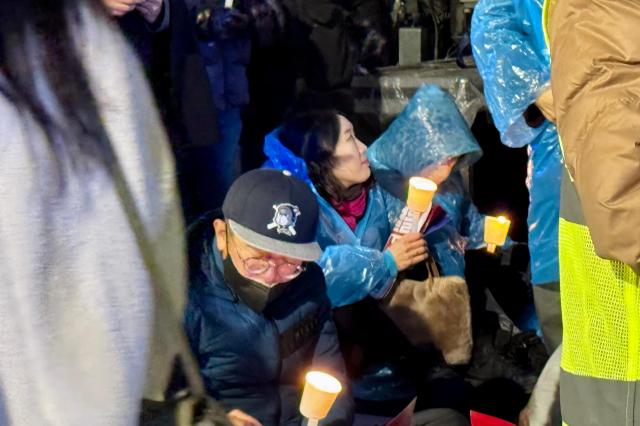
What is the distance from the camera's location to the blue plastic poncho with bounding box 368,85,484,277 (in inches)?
129

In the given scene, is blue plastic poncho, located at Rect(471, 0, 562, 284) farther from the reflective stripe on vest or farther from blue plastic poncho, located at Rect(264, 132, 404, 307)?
the reflective stripe on vest

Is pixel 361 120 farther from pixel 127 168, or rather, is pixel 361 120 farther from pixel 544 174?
pixel 127 168

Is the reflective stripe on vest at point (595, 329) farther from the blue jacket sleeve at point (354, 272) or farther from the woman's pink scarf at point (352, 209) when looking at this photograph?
the woman's pink scarf at point (352, 209)

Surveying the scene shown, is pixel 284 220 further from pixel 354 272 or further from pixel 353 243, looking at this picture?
pixel 353 243

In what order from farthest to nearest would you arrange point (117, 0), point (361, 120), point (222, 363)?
point (361, 120) → point (222, 363) → point (117, 0)

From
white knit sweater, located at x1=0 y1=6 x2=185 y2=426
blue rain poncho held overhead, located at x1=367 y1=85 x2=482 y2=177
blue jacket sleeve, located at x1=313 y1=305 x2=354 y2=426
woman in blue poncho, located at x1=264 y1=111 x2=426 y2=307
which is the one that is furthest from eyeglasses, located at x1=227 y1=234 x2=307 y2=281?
white knit sweater, located at x1=0 y1=6 x2=185 y2=426

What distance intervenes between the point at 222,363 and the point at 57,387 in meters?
1.33

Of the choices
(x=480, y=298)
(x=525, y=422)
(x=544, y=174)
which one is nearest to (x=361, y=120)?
(x=480, y=298)

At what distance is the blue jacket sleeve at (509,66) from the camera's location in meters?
2.30

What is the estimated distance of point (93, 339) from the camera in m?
0.96

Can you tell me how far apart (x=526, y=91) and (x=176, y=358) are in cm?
146

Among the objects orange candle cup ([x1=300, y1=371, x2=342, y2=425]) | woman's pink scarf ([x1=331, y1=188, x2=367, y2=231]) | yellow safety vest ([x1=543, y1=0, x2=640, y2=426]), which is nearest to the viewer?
yellow safety vest ([x1=543, y1=0, x2=640, y2=426])

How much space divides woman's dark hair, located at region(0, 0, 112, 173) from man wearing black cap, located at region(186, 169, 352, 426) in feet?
4.32

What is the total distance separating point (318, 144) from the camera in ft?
10.3
